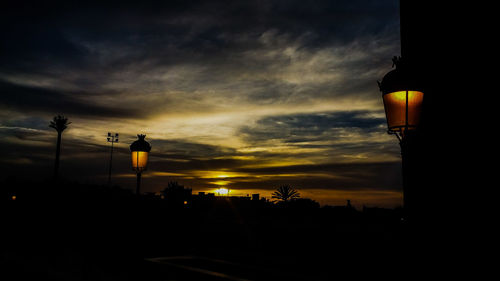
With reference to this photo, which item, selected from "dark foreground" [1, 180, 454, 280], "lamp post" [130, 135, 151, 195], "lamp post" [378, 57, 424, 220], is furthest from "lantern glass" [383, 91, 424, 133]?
"lamp post" [130, 135, 151, 195]

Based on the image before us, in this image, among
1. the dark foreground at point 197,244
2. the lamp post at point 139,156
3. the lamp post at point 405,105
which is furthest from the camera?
the lamp post at point 139,156

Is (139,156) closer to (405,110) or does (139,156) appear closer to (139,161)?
(139,161)

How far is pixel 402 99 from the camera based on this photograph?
14.5ft

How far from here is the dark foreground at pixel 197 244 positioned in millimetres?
6988

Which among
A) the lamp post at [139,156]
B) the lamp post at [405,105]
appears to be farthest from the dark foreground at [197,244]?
the lamp post at [139,156]

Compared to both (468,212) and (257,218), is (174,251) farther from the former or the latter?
(468,212)

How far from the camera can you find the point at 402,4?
5.02 m

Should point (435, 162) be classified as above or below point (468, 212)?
above

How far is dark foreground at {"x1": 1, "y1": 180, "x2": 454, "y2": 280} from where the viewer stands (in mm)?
6988

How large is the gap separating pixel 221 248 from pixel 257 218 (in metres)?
1.93

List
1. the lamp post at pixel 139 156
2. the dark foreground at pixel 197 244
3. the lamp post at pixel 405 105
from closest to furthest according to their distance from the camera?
the lamp post at pixel 405 105, the dark foreground at pixel 197 244, the lamp post at pixel 139 156

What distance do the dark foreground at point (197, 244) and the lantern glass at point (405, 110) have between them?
1.14 meters

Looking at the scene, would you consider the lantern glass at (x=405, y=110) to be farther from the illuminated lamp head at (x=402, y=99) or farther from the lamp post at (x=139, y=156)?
the lamp post at (x=139, y=156)

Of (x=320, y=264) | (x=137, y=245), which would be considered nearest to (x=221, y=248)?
(x=137, y=245)
